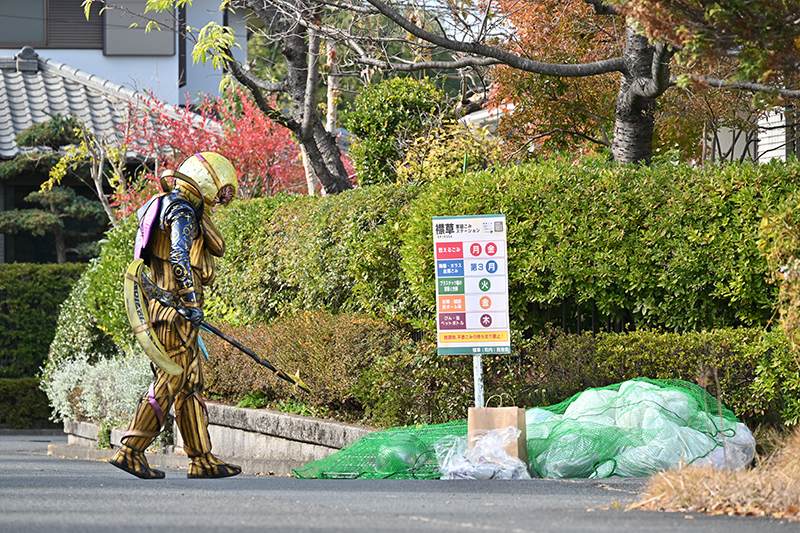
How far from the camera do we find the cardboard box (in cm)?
733

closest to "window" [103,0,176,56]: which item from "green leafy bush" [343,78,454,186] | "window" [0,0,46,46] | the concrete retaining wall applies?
"window" [0,0,46,46]

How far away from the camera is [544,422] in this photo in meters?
7.77

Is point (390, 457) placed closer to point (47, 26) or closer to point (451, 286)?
point (451, 286)

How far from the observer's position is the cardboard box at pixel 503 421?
7332 mm

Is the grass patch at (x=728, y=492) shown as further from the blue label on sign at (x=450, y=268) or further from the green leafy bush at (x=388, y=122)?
the green leafy bush at (x=388, y=122)

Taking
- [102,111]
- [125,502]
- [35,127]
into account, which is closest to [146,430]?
[125,502]

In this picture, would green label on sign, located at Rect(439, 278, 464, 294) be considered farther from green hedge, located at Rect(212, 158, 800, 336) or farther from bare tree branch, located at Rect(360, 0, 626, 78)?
bare tree branch, located at Rect(360, 0, 626, 78)

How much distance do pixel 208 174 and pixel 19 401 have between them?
498 inches

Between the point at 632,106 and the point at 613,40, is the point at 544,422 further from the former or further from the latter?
the point at 613,40

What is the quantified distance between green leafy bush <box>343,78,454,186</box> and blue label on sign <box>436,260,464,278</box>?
483 cm

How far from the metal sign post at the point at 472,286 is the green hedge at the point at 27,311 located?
1237 centimetres

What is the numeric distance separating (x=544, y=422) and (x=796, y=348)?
1929mm

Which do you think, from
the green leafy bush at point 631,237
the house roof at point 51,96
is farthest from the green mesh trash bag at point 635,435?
the house roof at point 51,96

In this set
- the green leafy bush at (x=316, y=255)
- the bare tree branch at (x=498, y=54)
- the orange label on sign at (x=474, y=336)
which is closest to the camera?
the orange label on sign at (x=474, y=336)
